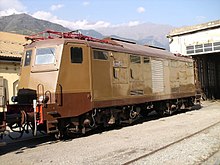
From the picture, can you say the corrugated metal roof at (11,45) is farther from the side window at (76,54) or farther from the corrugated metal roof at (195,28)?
the corrugated metal roof at (195,28)

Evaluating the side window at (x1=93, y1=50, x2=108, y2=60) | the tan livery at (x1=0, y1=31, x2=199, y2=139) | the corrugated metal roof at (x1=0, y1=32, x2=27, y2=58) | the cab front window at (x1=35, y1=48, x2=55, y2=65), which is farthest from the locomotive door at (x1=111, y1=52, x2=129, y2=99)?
the corrugated metal roof at (x1=0, y1=32, x2=27, y2=58)

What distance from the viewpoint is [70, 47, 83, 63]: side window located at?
34.4 ft

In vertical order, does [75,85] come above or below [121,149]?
above

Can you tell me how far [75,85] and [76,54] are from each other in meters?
1.09

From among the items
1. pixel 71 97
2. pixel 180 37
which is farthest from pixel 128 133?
pixel 180 37

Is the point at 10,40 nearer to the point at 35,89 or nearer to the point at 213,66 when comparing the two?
the point at 35,89

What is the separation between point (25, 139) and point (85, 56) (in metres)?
3.78

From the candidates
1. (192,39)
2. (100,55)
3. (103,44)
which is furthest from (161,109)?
(192,39)

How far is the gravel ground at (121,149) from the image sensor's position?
7.62 m

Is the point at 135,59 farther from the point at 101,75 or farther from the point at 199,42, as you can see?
the point at 199,42

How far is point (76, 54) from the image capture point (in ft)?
34.7

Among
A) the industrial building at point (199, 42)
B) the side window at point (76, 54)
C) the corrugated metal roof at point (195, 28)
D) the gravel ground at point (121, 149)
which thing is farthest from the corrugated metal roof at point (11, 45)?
the corrugated metal roof at point (195, 28)

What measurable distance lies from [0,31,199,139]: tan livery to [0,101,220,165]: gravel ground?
774 mm

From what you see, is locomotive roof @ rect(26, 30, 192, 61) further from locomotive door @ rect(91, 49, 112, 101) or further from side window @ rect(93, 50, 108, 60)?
locomotive door @ rect(91, 49, 112, 101)
